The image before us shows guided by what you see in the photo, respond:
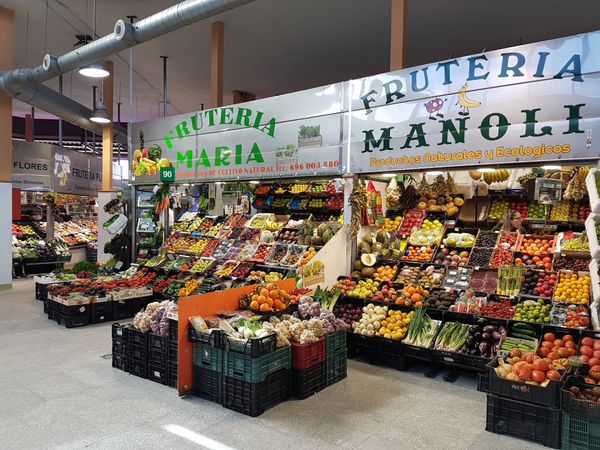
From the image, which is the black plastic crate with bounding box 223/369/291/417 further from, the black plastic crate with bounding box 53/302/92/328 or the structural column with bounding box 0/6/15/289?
the structural column with bounding box 0/6/15/289

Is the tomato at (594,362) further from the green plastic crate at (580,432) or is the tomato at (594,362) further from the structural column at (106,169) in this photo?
the structural column at (106,169)

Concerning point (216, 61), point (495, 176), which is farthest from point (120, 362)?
point (216, 61)

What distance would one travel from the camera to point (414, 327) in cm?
546

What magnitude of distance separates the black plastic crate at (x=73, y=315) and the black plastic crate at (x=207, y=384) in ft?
12.3

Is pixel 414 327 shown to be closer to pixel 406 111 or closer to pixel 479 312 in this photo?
pixel 479 312

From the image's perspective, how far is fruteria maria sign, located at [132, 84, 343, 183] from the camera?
24.6 feet

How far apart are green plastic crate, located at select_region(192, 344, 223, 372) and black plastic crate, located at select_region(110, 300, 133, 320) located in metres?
3.94

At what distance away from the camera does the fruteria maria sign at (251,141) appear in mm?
7492

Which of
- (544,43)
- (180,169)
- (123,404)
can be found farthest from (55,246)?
(544,43)

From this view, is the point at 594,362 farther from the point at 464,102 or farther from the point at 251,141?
the point at 251,141

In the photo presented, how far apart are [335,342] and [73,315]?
4656mm

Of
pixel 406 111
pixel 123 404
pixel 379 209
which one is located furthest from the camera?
pixel 379 209

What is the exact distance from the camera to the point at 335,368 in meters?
5.03

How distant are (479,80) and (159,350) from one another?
5.03 metres
